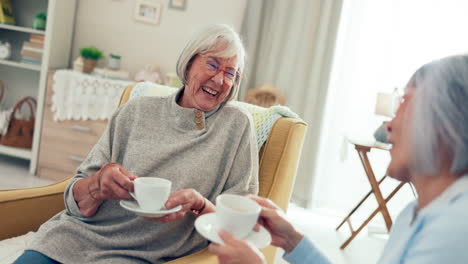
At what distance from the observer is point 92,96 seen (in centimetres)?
336

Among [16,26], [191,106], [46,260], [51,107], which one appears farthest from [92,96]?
[46,260]

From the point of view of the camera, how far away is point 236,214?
0.77 metres

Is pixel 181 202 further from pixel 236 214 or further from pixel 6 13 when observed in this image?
pixel 6 13

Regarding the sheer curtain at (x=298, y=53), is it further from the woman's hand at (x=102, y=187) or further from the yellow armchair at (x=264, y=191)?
the woman's hand at (x=102, y=187)

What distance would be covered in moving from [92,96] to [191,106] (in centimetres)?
200

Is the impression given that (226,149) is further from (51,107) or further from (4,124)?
(4,124)

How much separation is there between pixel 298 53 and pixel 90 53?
171 cm

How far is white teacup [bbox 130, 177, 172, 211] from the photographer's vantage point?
3.34 ft

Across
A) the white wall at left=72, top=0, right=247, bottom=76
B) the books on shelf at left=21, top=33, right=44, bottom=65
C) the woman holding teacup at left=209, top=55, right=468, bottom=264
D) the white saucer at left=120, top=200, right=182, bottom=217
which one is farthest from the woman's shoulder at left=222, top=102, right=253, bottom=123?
the books on shelf at left=21, top=33, right=44, bottom=65

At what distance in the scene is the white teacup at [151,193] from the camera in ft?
3.34

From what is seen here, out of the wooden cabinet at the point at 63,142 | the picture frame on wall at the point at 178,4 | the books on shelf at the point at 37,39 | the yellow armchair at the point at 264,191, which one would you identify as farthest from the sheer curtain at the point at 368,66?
the books on shelf at the point at 37,39

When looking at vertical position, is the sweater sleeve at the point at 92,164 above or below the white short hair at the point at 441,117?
below

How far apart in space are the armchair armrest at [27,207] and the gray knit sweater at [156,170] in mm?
128

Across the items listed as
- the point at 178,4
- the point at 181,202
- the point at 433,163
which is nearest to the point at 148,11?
the point at 178,4
